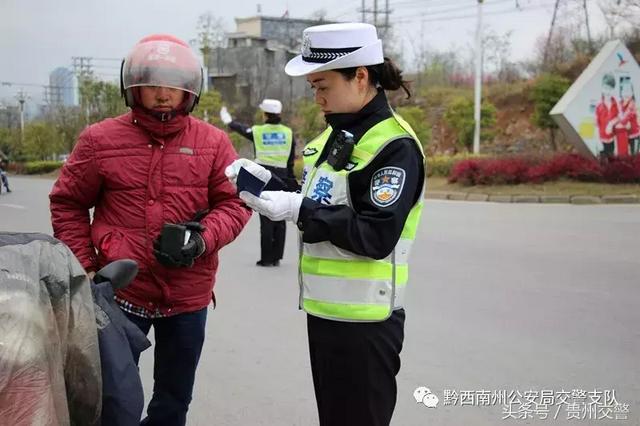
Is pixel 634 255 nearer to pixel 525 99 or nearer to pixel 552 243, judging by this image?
pixel 552 243

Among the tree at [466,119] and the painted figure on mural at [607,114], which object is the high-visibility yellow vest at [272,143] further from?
the tree at [466,119]

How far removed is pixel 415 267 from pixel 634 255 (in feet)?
7.95

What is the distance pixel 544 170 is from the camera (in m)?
15.6

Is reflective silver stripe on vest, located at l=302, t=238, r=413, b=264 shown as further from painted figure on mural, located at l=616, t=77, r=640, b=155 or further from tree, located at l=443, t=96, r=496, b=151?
tree, located at l=443, t=96, r=496, b=151

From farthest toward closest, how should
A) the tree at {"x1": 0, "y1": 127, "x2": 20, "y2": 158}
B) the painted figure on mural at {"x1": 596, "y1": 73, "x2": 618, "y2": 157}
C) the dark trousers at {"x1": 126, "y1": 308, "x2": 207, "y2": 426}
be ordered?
the tree at {"x1": 0, "y1": 127, "x2": 20, "y2": 158} → the painted figure on mural at {"x1": 596, "y1": 73, "x2": 618, "y2": 157} → the dark trousers at {"x1": 126, "y1": 308, "x2": 207, "y2": 426}

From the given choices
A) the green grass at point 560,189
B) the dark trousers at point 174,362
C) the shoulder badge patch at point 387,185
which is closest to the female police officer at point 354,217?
the shoulder badge patch at point 387,185

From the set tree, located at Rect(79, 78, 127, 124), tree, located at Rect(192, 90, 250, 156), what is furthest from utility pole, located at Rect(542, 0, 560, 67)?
tree, located at Rect(79, 78, 127, 124)

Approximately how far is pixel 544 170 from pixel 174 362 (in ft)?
45.9

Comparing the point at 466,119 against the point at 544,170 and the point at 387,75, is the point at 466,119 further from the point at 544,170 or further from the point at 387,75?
the point at 387,75

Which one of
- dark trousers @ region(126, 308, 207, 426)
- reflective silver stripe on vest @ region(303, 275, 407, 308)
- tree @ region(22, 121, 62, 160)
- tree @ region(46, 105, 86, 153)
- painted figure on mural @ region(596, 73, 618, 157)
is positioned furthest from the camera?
tree @ region(22, 121, 62, 160)

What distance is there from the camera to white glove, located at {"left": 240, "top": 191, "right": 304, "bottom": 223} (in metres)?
2.04

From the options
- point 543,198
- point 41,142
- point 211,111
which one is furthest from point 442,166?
point 41,142

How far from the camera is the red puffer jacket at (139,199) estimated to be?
8.34 ft

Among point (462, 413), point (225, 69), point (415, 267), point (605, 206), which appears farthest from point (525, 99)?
point (462, 413)
